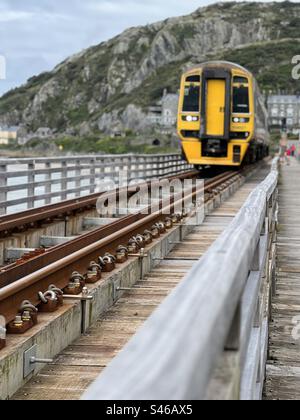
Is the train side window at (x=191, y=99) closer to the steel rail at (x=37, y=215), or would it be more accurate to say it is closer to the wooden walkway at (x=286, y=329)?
the steel rail at (x=37, y=215)

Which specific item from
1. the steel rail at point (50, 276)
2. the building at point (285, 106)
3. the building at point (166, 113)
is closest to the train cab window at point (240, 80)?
the steel rail at point (50, 276)

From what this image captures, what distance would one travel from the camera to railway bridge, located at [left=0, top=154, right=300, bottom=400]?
58.5 inches

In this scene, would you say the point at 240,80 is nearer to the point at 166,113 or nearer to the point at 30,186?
the point at 30,186

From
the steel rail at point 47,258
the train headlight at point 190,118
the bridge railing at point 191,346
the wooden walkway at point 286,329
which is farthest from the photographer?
the train headlight at point 190,118

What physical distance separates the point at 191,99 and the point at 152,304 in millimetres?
19882

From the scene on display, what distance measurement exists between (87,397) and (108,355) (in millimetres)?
3650

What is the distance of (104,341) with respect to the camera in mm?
5406

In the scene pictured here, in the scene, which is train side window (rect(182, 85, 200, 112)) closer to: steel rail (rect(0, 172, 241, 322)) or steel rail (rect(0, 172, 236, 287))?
steel rail (rect(0, 172, 236, 287))

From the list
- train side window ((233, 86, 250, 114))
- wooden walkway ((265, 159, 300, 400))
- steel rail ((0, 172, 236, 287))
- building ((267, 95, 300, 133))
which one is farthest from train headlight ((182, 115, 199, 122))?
building ((267, 95, 300, 133))

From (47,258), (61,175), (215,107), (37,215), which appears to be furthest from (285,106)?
(47,258)

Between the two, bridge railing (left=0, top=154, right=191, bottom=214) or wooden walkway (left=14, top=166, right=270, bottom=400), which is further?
bridge railing (left=0, top=154, right=191, bottom=214)

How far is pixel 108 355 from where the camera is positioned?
5.00 meters

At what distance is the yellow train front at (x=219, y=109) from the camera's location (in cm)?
2548

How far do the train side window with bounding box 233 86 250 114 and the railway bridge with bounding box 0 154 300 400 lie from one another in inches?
409
